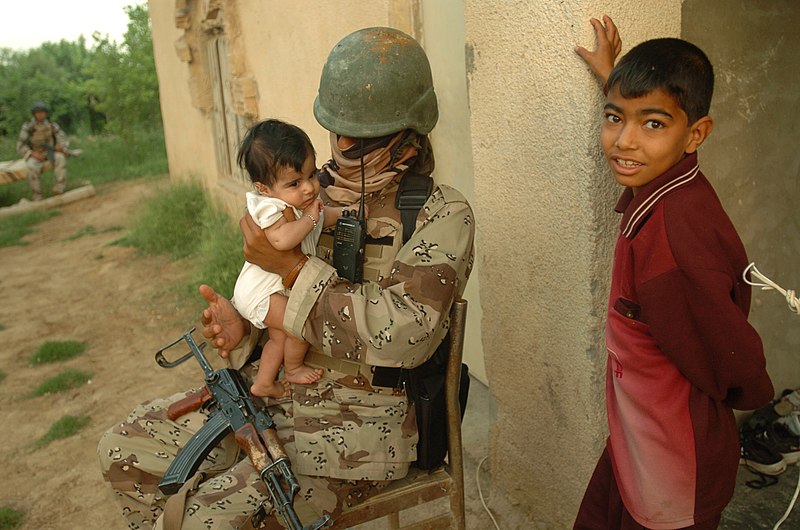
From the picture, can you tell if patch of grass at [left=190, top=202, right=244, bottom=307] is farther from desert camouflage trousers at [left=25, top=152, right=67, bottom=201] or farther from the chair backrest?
desert camouflage trousers at [left=25, top=152, right=67, bottom=201]

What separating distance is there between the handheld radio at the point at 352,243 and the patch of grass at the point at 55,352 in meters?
4.00

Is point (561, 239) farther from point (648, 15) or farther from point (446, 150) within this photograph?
point (446, 150)

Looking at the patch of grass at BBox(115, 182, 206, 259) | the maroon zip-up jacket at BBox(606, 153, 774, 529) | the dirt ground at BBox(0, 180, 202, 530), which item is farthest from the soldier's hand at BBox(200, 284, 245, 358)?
the patch of grass at BBox(115, 182, 206, 259)

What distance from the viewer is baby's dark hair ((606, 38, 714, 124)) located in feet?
4.93

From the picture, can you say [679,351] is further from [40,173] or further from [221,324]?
[40,173]

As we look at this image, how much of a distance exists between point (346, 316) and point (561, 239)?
0.72 metres

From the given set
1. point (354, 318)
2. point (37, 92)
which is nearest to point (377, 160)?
point (354, 318)

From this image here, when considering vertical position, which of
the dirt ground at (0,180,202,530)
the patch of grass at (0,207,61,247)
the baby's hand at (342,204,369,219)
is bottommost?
the patch of grass at (0,207,61,247)

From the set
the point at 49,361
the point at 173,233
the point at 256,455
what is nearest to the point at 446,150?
the point at 256,455

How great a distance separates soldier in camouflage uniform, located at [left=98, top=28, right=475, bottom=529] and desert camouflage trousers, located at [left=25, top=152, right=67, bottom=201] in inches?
416

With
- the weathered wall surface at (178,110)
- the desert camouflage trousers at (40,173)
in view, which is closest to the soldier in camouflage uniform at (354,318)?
the weathered wall surface at (178,110)

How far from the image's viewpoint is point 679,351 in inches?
59.8

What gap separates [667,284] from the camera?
1491 mm

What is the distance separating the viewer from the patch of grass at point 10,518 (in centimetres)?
343
